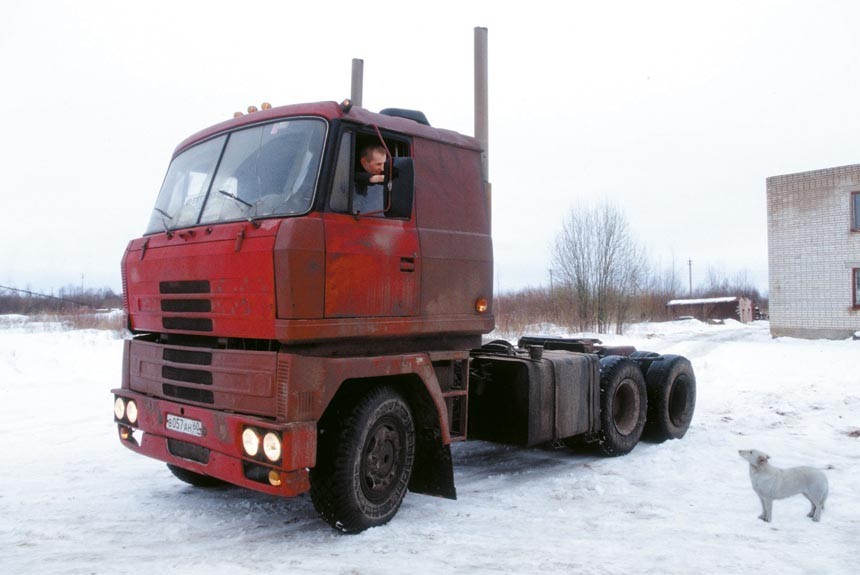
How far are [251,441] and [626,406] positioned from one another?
16.2 feet

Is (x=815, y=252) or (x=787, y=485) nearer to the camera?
(x=787, y=485)

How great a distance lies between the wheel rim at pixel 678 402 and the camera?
8.23m

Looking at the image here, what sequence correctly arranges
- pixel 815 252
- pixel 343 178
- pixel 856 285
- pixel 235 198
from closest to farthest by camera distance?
1. pixel 343 178
2. pixel 235 198
3. pixel 856 285
4. pixel 815 252

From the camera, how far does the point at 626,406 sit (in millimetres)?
7645

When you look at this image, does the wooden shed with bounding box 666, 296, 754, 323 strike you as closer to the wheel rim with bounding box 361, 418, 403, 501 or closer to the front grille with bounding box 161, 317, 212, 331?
the wheel rim with bounding box 361, 418, 403, 501

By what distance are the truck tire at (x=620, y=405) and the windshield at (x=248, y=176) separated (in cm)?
432

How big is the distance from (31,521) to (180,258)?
7.22 feet

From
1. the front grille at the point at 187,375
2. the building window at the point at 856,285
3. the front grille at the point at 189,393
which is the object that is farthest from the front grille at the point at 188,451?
Result: the building window at the point at 856,285

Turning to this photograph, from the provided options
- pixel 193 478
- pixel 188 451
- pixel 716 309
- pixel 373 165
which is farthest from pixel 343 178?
pixel 716 309

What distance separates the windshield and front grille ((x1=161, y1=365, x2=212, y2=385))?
3.57 ft

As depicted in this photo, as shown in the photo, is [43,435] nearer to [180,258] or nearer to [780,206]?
[180,258]

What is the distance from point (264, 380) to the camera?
164 inches

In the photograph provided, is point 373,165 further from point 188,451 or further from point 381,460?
point 188,451

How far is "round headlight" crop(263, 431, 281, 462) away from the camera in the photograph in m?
4.00
